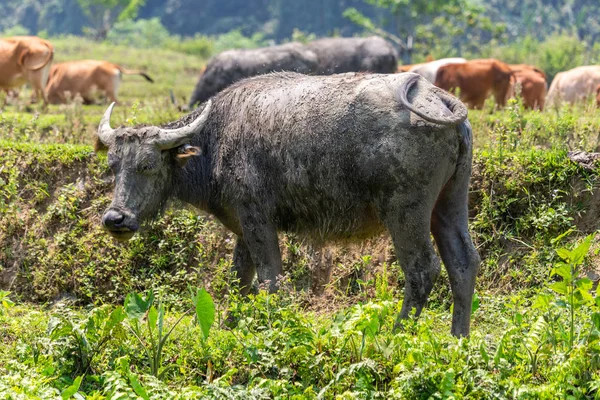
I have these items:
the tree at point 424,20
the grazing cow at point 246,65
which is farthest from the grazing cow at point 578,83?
the tree at point 424,20

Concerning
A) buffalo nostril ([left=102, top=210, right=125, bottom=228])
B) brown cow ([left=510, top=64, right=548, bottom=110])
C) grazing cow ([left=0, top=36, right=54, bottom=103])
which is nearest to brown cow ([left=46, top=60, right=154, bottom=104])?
grazing cow ([left=0, top=36, right=54, bottom=103])

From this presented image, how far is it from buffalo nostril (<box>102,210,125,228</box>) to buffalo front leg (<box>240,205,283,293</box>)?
84 centimetres

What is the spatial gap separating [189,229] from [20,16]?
80.0 metres

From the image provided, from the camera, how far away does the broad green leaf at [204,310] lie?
5242 millimetres

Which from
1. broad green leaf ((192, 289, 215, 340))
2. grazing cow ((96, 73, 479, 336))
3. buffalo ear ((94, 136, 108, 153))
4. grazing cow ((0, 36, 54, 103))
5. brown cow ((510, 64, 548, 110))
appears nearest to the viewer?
broad green leaf ((192, 289, 215, 340))

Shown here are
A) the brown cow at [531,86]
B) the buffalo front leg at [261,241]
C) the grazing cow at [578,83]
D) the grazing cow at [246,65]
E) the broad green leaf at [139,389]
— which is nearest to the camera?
the broad green leaf at [139,389]

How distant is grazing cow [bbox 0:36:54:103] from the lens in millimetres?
15328

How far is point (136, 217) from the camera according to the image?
6141 millimetres

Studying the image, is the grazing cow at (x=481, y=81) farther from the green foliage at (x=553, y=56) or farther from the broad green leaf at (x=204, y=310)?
the green foliage at (x=553, y=56)

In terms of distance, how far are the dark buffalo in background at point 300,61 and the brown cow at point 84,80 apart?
1650 mm

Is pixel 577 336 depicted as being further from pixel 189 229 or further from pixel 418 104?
pixel 189 229

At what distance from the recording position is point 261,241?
6.13 metres

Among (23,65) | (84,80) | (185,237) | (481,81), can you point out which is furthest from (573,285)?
(84,80)

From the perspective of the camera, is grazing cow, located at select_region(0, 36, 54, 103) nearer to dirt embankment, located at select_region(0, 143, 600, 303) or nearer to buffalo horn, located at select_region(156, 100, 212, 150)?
dirt embankment, located at select_region(0, 143, 600, 303)
